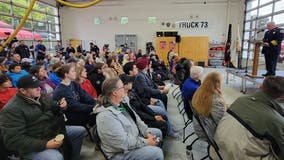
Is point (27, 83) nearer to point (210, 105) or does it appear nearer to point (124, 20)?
point (210, 105)

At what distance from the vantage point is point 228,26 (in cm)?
1252

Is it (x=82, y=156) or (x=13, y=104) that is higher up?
(x=13, y=104)

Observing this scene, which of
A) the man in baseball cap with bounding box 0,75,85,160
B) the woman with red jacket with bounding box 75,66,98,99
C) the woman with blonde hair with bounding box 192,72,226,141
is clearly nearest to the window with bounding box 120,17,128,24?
the woman with red jacket with bounding box 75,66,98,99

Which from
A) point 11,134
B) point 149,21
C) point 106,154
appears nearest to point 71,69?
point 11,134

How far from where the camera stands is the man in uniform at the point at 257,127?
151 centimetres

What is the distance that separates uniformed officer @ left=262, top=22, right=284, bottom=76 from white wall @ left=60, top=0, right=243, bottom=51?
7.85m

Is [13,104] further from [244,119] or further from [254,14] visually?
[254,14]

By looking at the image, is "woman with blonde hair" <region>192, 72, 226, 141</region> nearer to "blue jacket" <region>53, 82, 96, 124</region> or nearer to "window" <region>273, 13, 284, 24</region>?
"blue jacket" <region>53, 82, 96, 124</region>

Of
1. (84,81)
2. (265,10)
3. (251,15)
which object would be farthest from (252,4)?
(84,81)

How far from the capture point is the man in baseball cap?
1.71 meters

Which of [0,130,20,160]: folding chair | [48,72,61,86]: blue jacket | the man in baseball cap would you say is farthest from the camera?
[48,72,61,86]: blue jacket

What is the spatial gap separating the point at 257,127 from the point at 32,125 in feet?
6.03

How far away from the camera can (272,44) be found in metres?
5.34

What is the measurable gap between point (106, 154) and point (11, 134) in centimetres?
78
